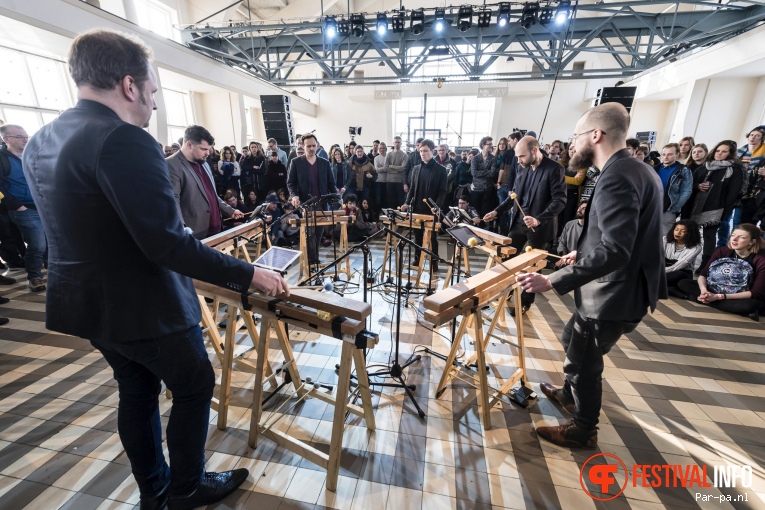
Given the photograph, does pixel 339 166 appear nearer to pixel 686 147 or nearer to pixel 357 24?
pixel 357 24

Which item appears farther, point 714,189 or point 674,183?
point 674,183

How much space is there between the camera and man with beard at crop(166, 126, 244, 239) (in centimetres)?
256

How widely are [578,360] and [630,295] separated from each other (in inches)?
18.9

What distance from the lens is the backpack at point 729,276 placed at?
351 centimetres

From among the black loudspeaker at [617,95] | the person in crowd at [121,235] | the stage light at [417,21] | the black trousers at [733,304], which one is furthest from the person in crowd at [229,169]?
the black trousers at [733,304]

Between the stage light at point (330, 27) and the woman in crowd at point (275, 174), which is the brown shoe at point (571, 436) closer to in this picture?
the woman in crowd at point (275, 174)

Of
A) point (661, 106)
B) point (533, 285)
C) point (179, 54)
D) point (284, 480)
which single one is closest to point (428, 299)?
point (533, 285)

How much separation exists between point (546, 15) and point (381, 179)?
4.29 m

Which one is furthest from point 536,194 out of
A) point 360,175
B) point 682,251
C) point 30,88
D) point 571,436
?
point 30,88

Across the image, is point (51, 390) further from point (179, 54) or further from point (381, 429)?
point (179, 54)

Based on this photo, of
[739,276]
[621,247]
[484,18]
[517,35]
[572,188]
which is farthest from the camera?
[517,35]

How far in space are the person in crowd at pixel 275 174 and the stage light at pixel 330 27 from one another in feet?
9.72

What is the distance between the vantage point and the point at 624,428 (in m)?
2.05

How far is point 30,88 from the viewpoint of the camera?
608 centimetres
